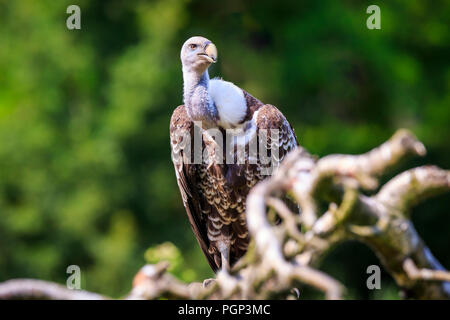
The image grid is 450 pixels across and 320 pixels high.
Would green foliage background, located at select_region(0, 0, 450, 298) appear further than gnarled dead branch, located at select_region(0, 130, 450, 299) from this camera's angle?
Yes

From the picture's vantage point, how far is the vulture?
534cm

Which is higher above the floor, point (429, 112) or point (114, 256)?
point (429, 112)

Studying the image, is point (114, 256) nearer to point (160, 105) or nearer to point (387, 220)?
point (160, 105)

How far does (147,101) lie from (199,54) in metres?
10.3

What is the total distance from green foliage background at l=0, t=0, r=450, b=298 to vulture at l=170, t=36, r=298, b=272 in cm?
713

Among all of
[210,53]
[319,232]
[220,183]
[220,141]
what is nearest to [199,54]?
[210,53]

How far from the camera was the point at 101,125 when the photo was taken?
627 inches

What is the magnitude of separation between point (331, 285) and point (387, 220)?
0.58 m

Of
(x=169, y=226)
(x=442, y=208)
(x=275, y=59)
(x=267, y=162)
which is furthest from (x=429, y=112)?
(x=267, y=162)

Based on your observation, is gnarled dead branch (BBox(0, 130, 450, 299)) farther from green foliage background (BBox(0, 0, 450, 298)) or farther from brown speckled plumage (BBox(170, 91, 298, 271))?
green foliage background (BBox(0, 0, 450, 298))

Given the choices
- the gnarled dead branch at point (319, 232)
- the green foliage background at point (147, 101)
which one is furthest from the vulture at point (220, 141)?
the green foliage background at point (147, 101)

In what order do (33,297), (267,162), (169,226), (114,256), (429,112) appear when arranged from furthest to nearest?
(429,112), (169,226), (114,256), (267,162), (33,297)

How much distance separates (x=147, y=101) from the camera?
15594mm

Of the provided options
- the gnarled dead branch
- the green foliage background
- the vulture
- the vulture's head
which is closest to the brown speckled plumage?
the vulture
